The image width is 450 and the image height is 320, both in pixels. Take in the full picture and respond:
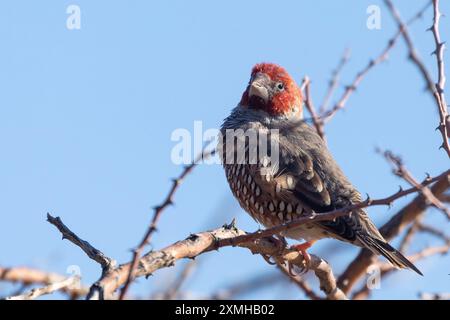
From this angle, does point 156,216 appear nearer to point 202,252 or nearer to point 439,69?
point 202,252

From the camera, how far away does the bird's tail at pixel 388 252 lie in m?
6.47

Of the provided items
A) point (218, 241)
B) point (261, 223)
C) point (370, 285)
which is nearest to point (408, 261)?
point (370, 285)

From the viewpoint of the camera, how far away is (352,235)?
6.77m

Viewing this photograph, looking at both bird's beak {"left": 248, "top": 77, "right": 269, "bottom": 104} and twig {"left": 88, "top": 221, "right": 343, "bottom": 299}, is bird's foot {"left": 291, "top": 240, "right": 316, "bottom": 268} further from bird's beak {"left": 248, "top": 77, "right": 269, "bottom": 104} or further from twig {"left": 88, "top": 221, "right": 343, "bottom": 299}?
bird's beak {"left": 248, "top": 77, "right": 269, "bottom": 104}

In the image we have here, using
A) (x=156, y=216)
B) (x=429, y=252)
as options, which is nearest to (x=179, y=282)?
(x=156, y=216)

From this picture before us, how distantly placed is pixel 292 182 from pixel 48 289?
3.65 meters

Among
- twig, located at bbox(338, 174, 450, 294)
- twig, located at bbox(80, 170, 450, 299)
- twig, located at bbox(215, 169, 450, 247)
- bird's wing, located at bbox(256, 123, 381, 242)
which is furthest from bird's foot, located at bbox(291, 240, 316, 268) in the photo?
twig, located at bbox(215, 169, 450, 247)

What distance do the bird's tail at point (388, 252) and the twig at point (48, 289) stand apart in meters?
3.06

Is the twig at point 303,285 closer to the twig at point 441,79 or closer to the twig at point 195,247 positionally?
the twig at point 195,247

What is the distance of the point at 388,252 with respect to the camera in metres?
6.61

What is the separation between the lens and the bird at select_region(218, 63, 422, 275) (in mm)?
6820

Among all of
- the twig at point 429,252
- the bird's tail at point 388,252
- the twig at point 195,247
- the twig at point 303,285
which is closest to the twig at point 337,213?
the twig at point 195,247
